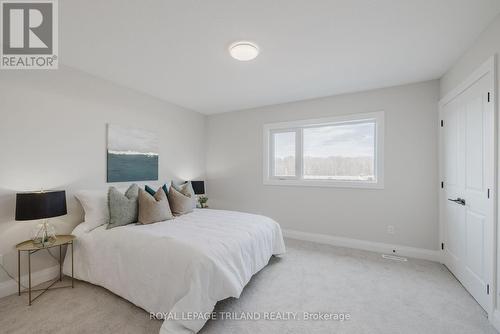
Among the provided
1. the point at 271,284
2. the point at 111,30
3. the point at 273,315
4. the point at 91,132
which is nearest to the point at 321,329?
the point at 273,315

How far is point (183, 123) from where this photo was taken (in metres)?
4.22

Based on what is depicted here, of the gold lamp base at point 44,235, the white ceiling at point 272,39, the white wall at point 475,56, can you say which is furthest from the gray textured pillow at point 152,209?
the white wall at point 475,56

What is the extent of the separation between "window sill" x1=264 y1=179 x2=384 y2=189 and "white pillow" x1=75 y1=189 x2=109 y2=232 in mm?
2600

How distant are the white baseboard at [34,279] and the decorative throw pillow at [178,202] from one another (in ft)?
4.63

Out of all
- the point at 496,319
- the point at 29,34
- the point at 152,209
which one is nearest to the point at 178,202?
the point at 152,209

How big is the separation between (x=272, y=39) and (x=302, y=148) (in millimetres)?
2224

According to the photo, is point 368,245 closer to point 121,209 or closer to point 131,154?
point 121,209

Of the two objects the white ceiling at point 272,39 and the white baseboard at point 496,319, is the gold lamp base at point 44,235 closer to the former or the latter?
the white ceiling at point 272,39

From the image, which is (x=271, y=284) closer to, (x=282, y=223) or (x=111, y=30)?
(x=282, y=223)

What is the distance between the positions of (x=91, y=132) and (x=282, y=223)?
3.29 meters

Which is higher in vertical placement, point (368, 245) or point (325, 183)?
point (325, 183)

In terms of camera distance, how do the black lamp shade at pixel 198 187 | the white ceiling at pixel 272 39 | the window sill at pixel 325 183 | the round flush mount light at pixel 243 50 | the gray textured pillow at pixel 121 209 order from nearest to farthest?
the white ceiling at pixel 272 39, the round flush mount light at pixel 243 50, the gray textured pillow at pixel 121 209, the window sill at pixel 325 183, the black lamp shade at pixel 198 187

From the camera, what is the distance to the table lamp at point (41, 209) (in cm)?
196

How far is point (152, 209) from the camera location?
2.56 m
